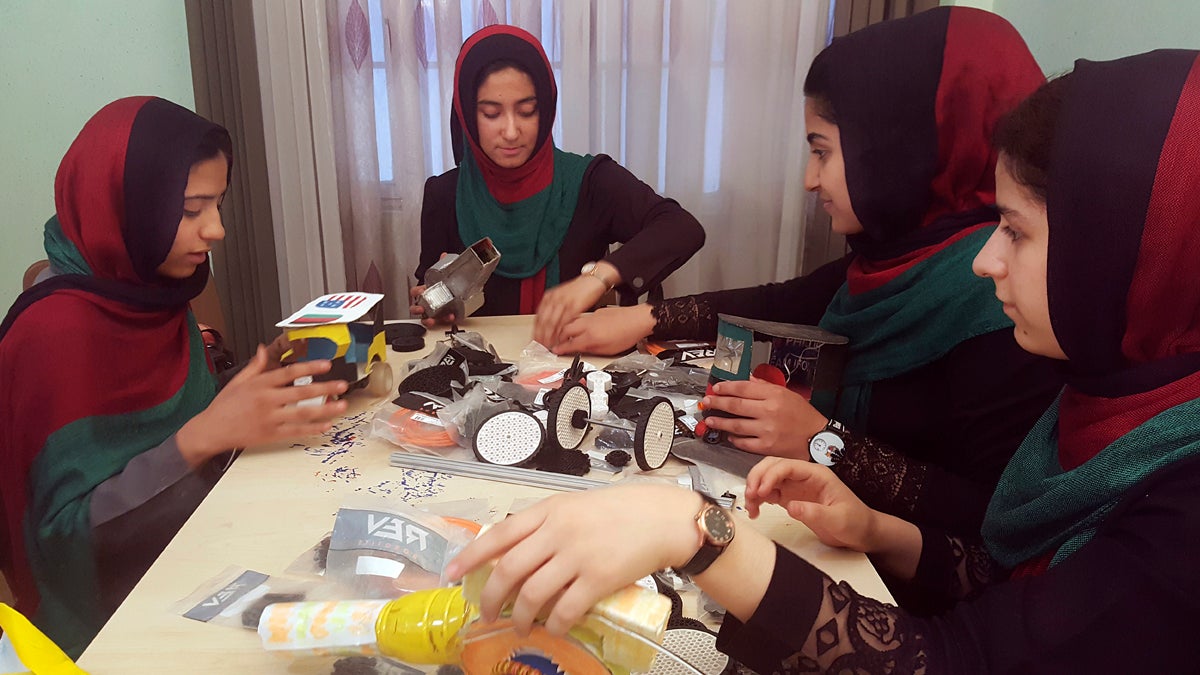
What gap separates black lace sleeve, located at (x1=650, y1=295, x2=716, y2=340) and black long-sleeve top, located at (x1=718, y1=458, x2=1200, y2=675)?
2.82ft

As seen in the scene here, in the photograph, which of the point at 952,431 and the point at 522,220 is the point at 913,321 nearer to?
the point at 952,431

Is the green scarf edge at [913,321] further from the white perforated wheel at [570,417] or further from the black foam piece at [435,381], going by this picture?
the black foam piece at [435,381]

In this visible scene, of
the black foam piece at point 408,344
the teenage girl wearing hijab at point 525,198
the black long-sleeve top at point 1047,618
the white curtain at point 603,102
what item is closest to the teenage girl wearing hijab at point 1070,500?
the black long-sleeve top at point 1047,618

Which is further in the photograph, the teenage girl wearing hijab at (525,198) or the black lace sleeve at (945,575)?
the teenage girl wearing hijab at (525,198)

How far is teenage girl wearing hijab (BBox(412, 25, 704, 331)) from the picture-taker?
5.84ft

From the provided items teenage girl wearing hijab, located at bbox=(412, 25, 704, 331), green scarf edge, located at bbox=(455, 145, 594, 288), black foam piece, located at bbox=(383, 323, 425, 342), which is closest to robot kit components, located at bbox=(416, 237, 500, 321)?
black foam piece, located at bbox=(383, 323, 425, 342)

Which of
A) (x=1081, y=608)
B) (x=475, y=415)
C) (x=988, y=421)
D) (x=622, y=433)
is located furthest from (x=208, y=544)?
(x=988, y=421)

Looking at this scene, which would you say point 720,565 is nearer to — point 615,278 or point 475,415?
point 475,415

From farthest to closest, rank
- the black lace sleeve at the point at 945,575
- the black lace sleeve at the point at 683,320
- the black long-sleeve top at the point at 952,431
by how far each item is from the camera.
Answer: the black lace sleeve at the point at 683,320 < the black long-sleeve top at the point at 952,431 < the black lace sleeve at the point at 945,575

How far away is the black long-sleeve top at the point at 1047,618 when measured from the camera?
539 millimetres

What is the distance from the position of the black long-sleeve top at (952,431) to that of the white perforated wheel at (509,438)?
404 millimetres

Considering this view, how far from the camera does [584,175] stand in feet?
6.37

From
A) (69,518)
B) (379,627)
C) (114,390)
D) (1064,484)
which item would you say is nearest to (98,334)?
(114,390)

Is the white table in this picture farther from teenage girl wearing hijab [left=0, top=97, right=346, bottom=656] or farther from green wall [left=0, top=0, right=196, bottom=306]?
green wall [left=0, top=0, right=196, bottom=306]
